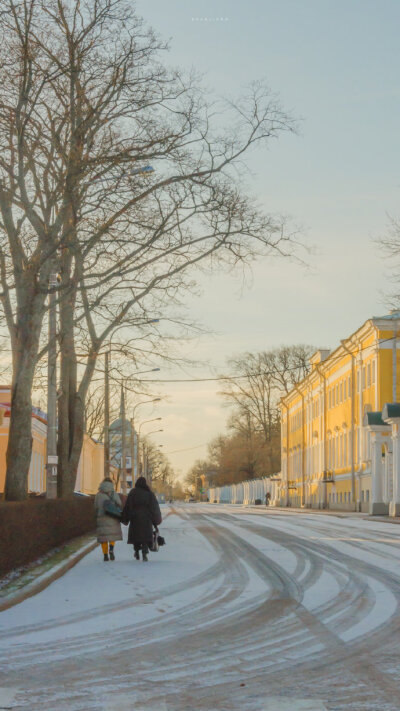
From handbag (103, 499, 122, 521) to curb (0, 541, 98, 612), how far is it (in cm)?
96

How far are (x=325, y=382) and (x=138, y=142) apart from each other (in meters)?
56.4

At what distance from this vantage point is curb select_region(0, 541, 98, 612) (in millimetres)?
11828

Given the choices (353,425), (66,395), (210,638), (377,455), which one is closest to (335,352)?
(353,425)

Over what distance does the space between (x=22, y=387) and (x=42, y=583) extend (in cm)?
682

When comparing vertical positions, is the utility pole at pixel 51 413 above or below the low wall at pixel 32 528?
above

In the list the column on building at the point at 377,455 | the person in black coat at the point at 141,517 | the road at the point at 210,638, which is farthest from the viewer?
the column on building at the point at 377,455

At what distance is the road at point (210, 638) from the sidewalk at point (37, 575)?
16 cm

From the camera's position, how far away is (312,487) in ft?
270

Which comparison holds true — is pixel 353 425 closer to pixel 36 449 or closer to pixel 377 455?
pixel 377 455

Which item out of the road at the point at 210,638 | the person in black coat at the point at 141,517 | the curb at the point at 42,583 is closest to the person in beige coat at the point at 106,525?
the person in black coat at the point at 141,517

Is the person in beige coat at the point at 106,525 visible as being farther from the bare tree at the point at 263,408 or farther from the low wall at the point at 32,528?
the bare tree at the point at 263,408

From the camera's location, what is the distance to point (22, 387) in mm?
20047

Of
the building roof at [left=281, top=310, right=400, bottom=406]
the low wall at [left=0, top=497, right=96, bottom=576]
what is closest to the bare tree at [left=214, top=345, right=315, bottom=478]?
the building roof at [left=281, top=310, right=400, bottom=406]

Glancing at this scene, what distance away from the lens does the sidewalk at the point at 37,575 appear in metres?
12.3
